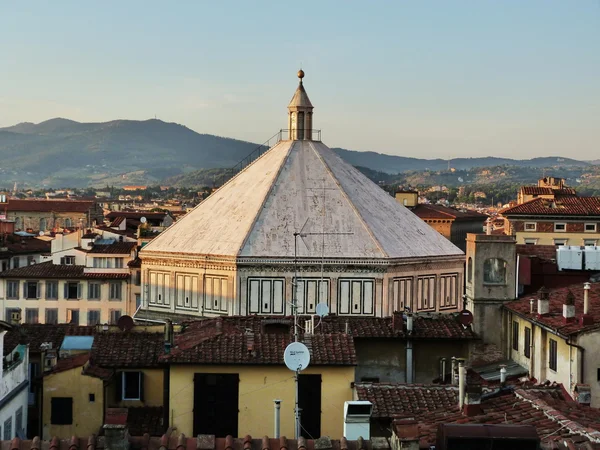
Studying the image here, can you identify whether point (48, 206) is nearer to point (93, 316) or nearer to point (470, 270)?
point (93, 316)

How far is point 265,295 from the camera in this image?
45.1m

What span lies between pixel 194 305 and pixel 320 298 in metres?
4.82

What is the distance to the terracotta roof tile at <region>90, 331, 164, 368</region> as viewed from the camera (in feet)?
76.0

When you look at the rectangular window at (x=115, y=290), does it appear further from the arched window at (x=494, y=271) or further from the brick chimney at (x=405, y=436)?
the brick chimney at (x=405, y=436)

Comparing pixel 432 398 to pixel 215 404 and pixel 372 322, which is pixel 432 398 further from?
pixel 372 322

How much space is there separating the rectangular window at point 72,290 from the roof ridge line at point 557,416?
44.6 meters

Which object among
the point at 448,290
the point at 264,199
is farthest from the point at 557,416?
the point at 264,199

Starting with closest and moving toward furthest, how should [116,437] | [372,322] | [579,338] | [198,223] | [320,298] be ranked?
1. [116,437]
2. [579,338]
3. [372,322]
4. [320,298]
5. [198,223]

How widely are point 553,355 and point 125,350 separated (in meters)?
8.18

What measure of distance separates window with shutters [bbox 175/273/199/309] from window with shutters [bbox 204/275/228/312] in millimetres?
509

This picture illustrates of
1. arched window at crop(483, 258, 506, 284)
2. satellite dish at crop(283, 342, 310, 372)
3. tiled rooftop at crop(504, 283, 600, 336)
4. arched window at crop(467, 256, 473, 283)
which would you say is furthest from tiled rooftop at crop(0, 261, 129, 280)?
satellite dish at crop(283, 342, 310, 372)

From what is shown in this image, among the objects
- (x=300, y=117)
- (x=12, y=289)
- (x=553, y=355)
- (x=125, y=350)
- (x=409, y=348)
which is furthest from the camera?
(x=12, y=289)

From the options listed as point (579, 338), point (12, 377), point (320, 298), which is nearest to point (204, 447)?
point (12, 377)

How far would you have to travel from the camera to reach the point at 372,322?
28000 mm
